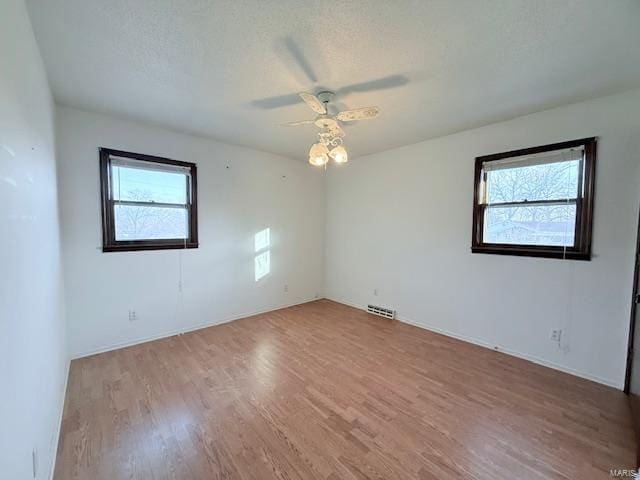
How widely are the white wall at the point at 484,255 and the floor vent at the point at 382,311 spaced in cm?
11

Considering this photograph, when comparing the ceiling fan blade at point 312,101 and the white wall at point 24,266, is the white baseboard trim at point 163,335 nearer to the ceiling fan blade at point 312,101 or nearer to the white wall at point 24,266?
the white wall at point 24,266

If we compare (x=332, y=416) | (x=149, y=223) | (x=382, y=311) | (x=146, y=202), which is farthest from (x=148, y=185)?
(x=382, y=311)

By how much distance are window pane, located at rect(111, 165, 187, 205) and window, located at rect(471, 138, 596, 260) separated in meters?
3.80

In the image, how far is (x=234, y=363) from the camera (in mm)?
2689

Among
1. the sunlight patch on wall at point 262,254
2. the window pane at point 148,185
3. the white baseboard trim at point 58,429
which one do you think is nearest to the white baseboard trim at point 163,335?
the white baseboard trim at point 58,429

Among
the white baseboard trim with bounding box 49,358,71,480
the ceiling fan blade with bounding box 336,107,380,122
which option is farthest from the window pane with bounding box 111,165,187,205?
the ceiling fan blade with bounding box 336,107,380,122

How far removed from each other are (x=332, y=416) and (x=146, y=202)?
3.08 m

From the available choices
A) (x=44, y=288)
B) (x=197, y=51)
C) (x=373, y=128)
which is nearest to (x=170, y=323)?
(x=44, y=288)

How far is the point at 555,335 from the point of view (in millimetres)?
2672

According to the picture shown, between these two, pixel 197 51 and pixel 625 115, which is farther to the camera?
pixel 625 115

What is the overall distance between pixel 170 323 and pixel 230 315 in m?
0.81

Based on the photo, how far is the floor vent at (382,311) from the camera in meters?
4.06

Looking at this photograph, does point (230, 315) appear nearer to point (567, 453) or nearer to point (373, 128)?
point (373, 128)

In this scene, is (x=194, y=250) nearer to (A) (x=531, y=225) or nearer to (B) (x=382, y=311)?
(B) (x=382, y=311)
